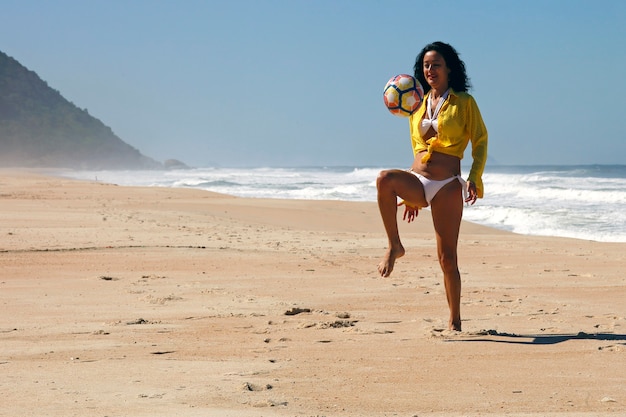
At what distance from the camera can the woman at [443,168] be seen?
5859 mm

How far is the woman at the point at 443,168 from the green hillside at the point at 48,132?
92.9 meters

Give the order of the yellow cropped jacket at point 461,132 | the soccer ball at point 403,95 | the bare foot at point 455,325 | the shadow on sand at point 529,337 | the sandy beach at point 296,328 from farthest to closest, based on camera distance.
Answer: the soccer ball at point 403,95 → the bare foot at point 455,325 → the yellow cropped jacket at point 461,132 → the shadow on sand at point 529,337 → the sandy beach at point 296,328

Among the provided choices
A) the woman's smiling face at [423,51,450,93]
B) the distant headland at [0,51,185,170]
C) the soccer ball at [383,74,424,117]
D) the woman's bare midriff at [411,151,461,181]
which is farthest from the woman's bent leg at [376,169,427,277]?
the distant headland at [0,51,185,170]

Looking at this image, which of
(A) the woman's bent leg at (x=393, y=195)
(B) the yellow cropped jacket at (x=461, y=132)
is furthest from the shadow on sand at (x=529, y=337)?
(B) the yellow cropped jacket at (x=461, y=132)

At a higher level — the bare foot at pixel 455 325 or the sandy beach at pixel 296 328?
the bare foot at pixel 455 325

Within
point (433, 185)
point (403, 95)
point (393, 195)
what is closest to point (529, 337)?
point (433, 185)

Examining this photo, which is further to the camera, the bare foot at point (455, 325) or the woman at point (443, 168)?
the bare foot at point (455, 325)

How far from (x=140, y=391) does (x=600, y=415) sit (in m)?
2.13

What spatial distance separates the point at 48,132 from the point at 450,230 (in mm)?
110912

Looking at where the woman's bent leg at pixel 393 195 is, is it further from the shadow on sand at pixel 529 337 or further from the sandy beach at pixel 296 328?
the shadow on sand at pixel 529 337

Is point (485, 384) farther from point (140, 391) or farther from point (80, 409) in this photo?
point (80, 409)

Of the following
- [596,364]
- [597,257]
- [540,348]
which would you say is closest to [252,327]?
[540,348]

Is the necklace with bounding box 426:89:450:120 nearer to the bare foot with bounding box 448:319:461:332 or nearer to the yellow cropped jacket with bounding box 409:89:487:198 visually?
the yellow cropped jacket with bounding box 409:89:487:198

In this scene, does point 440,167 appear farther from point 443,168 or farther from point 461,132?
point 461,132
